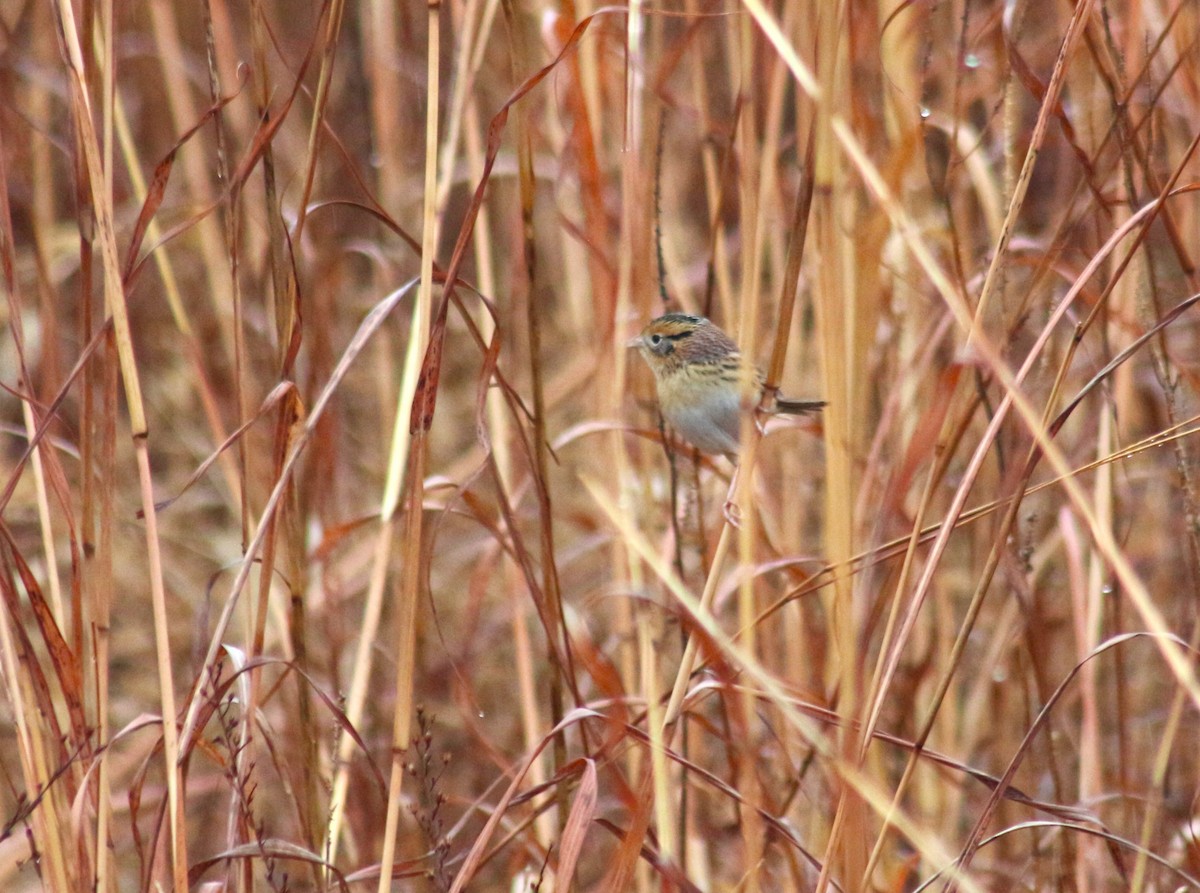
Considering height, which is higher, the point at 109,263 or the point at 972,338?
the point at 109,263

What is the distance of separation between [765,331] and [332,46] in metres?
1.54

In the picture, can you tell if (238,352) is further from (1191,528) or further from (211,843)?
(211,843)

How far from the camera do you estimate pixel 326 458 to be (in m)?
1.97

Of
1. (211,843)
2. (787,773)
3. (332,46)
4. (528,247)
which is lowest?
(211,843)

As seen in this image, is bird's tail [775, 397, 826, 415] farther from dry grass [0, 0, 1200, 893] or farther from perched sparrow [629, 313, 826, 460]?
dry grass [0, 0, 1200, 893]

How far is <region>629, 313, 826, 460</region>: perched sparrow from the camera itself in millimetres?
2037

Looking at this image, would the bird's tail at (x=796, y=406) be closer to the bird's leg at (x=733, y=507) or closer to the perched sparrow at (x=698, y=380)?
the perched sparrow at (x=698, y=380)

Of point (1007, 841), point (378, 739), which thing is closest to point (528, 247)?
point (1007, 841)

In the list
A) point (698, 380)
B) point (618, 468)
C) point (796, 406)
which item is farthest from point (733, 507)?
point (698, 380)

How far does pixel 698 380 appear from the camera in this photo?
218 centimetres

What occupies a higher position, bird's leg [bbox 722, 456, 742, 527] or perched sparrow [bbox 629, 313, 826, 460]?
perched sparrow [bbox 629, 313, 826, 460]

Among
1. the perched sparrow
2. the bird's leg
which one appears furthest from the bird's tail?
the bird's leg

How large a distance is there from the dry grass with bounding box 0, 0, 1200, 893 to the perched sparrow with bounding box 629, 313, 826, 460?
Result: 7 cm

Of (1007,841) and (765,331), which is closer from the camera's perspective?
(1007,841)
